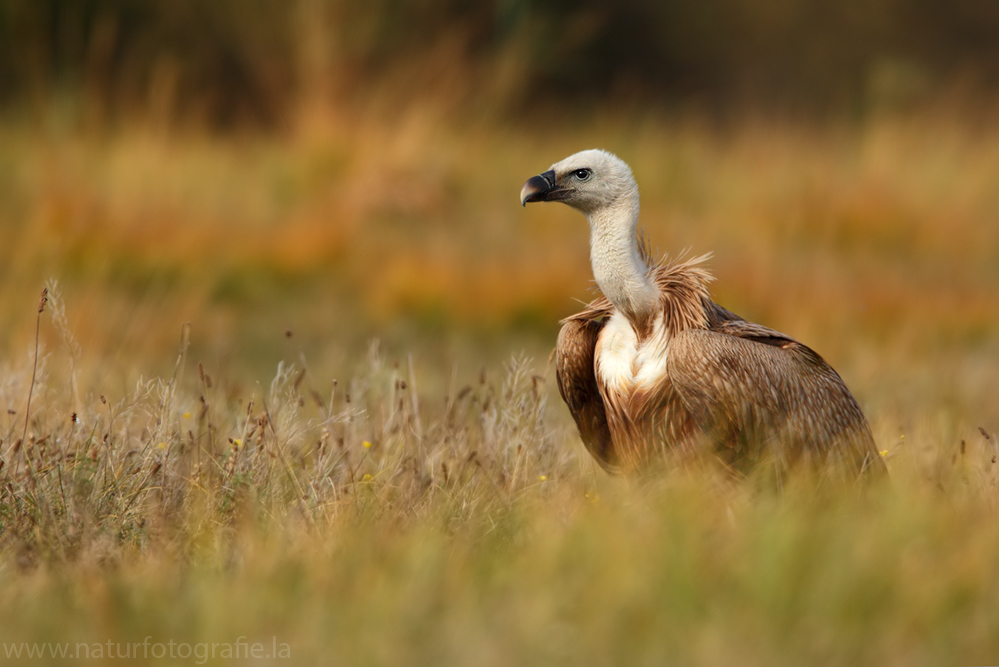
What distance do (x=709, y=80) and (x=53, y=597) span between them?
14492mm

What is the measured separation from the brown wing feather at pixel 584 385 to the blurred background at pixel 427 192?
4.46 ft

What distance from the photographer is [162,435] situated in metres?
3.51

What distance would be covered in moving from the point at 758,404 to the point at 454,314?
4133mm

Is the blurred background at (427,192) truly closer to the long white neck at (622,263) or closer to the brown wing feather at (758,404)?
the brown wing feather at (758,404)

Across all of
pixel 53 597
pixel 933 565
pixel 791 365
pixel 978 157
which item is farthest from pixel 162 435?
pixel 978 157

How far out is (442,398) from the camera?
5.37 metres

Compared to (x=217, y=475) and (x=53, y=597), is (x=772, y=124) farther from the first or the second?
(x=53, y=597)

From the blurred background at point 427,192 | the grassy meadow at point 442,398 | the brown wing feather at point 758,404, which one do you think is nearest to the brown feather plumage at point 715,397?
the brown wing feather at point 758,404

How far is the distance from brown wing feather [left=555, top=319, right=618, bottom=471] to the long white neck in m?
0.21

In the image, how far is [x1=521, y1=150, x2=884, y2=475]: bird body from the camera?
10.8 ft

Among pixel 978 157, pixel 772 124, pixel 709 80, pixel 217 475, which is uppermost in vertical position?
pixel 709 80

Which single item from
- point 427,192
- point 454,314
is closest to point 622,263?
point 454,314

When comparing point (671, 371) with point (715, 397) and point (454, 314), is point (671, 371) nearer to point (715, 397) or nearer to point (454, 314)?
point (715, 397)

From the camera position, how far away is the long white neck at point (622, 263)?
11.5ft
